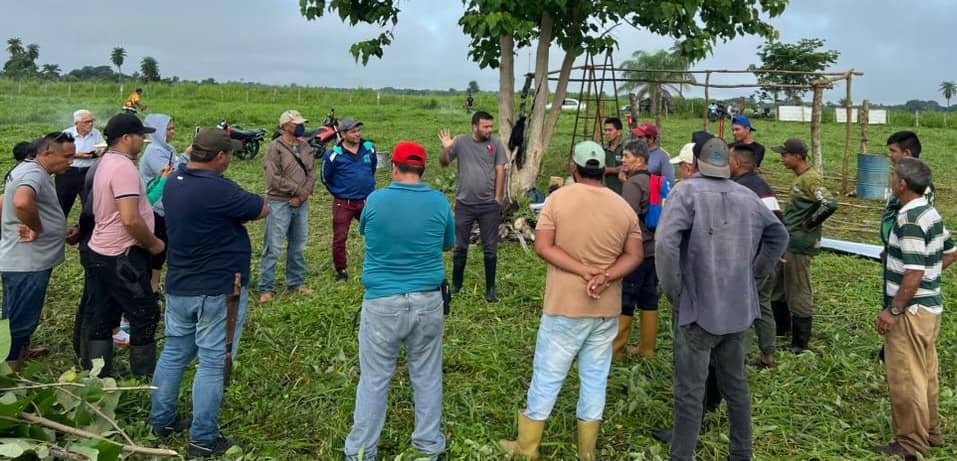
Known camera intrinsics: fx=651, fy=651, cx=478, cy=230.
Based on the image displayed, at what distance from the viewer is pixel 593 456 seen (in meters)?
3.38

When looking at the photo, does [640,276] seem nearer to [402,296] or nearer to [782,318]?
[782,318]

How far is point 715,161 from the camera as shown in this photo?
10.2 feet

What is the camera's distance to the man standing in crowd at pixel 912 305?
3.35 m

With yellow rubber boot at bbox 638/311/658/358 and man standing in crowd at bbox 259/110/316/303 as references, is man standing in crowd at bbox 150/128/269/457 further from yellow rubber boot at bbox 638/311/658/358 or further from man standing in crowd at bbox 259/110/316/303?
yellow rubber boot at bbox 638/311/658/358

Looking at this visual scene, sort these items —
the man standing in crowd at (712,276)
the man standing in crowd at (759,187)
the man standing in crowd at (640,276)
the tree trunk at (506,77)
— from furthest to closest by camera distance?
the tree trunk at (506,77), the man standing in crowd at (640,276), the man standing in crowd at (759,187), the man standing in crowd at (712,276)

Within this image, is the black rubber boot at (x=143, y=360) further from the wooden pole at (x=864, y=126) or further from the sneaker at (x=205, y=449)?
the wooden pole at (x=864, y=126)

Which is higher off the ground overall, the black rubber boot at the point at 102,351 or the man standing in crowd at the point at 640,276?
the man standing in crowd at the point at 640,276

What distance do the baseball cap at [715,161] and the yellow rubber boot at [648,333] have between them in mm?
1739

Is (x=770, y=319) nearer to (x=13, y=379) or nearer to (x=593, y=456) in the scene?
(x=593, y=456)

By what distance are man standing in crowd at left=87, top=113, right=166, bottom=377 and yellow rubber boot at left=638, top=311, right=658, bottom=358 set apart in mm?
3244

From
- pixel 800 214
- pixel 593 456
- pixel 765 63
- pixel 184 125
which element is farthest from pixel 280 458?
pixel 765 63

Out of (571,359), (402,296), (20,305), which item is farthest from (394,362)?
(20,305)

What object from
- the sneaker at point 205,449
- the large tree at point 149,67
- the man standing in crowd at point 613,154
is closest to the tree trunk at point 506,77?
the man standing in crowd at point 613,154

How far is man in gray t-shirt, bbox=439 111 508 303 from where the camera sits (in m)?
5.84
